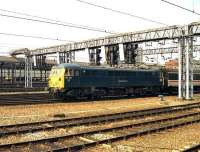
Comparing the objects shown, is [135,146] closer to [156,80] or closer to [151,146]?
[151,146]

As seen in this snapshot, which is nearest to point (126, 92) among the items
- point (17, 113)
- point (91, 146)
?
point (17, 113)

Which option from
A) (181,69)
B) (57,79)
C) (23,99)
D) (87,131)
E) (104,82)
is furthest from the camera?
(181,69)

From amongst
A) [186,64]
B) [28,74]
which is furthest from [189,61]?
[28,74]

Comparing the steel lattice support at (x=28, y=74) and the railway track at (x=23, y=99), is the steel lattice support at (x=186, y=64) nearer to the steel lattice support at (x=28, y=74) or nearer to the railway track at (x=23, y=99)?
the railway track at (x=23, y=99)

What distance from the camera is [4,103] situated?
87.4 ft

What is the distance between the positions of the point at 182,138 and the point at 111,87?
2119cm

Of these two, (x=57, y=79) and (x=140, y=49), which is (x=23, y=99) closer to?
(x=57, y=79)

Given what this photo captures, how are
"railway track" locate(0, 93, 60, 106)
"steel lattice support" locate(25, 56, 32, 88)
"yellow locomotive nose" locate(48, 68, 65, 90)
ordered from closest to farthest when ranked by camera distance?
"railway track" locate(0, 93, 60, 106)
"yellow locomotive nose" locate(48, 68, 65, 90)
"steel lattice support" locate(25, 56, 32, 88)

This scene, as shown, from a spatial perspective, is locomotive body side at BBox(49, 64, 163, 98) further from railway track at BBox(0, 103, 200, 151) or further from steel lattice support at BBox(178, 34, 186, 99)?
railway track at BBox(0, 103, 200, 151)

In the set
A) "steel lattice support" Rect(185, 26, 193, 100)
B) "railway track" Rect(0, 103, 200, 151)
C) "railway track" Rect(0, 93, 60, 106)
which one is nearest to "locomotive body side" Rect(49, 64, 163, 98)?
"railway track" Rect(0, 93, 60, 106)

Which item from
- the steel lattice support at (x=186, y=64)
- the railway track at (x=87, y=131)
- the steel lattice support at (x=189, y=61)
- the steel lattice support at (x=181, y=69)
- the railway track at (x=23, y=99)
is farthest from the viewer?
the steel lattice support at (x=181, y=69)

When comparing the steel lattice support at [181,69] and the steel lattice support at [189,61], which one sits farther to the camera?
the steel lattice support at [181,69]

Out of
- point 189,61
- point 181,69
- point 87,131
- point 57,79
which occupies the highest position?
point 189,61

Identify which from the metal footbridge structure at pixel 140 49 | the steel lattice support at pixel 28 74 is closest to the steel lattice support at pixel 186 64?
the metal footbridge structure at pixel 140 49
